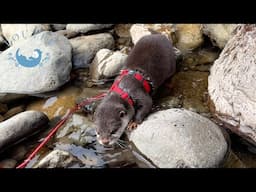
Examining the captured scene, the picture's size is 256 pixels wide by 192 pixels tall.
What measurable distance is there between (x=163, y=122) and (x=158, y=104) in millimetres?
748

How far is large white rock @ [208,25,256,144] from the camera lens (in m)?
3.39

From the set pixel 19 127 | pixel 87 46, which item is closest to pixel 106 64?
pixel 87 46

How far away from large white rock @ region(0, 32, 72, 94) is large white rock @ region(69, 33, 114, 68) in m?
0.17

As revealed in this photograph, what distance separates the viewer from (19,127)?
11.6ft

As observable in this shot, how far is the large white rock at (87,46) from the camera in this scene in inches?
188

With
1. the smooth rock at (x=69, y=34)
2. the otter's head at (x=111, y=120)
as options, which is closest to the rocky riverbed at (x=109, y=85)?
the smooth rock at (x=69, y=34)

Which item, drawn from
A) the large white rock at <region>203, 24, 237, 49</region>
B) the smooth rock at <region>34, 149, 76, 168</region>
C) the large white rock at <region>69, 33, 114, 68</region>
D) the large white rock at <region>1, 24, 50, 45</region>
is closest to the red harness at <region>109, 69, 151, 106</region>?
the smooth rock at <region>34, 149, 76, 168</region>

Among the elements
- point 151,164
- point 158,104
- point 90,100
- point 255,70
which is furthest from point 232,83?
point 90,100

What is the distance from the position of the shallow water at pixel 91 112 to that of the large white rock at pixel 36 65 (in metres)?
0.14

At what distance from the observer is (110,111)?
3.50 meters

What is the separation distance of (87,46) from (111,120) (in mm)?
1632

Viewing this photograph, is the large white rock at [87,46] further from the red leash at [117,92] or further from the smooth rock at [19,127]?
the smooth rock at [19,127]

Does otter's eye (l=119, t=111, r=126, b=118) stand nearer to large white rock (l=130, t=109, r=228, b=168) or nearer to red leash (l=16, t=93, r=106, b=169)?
large white rock (l=130, t=109, r=228, b=168)

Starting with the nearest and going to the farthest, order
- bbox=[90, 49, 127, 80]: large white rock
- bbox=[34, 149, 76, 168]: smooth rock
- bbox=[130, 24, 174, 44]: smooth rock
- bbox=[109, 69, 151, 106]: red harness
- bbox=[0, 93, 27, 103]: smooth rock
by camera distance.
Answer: bbox=[34, 149, 76, 168]: smooth rock, bbox=[109, 69, 151, 106]: red harness, bbox=[0, 93, 27, 103]: smooth rock, bbox=[90, 49, 127, 80]: large white rock, bbox=[130, 24, 174, 44]: smooth rock
